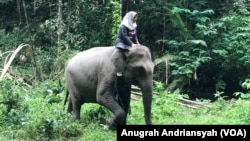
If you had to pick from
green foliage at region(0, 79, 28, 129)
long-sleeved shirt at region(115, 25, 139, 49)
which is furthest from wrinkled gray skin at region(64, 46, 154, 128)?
green foliage at region(0, 79, 28, 129)

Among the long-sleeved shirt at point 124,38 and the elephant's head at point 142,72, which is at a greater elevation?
the long-sleeved shirt at point 124,38

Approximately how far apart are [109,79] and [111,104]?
1.46ft

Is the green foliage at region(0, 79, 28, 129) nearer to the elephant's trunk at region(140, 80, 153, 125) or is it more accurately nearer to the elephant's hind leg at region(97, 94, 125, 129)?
the elephant's hind leg at region(97, 94, 125, 129)

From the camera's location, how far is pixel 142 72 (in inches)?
351

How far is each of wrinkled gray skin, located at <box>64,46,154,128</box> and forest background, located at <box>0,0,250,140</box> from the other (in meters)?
4.79

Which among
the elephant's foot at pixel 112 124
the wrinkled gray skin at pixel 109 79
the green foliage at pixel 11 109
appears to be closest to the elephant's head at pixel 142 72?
the wrinkled gray skin at pixel 109 79

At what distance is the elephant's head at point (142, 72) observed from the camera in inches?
348

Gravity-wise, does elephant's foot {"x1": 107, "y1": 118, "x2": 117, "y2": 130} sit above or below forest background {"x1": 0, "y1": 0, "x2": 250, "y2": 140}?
below

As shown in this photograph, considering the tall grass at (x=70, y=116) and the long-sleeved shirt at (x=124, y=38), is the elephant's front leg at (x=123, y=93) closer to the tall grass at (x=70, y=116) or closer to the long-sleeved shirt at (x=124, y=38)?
the tall grass at (x=70, y=116)

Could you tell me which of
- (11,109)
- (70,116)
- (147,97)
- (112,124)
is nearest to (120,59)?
(147,97)

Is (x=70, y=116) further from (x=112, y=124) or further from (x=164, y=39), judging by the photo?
(x=164, y=39)

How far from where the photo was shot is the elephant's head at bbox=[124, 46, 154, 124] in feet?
29.0

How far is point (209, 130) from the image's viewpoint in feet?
21.4

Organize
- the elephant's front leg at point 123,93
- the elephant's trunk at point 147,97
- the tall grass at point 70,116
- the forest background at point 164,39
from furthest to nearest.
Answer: the forest background at point 164,39, the elephant's front leg at point 123,93, the elephant's trunk at point 147,97, the tall grass at point 70,116
